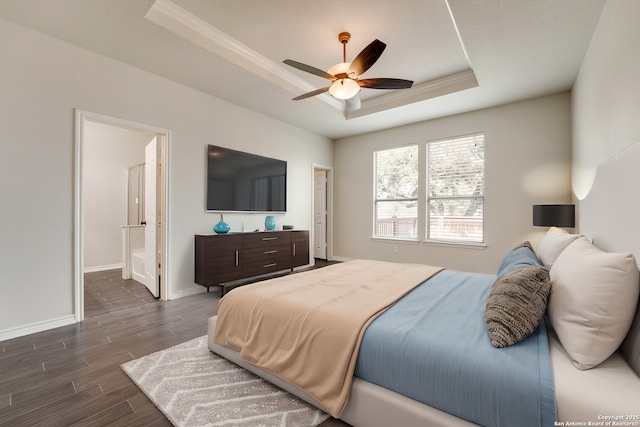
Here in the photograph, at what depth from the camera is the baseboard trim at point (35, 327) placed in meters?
2.47

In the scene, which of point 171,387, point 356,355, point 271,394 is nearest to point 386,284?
point 356,355

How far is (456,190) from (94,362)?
16.6 feet

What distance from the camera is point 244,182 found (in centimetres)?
453

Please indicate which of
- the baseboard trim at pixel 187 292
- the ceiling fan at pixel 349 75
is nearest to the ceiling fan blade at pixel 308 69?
the ceiling fan at pixel 349 75

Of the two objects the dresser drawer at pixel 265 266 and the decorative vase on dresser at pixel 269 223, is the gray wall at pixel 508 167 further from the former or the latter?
the decorative vase on dresser at pixel 269 223

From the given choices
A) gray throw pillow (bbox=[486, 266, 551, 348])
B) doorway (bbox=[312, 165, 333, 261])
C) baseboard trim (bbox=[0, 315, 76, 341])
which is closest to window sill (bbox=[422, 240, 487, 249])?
doorway (bbox=[312, 165, 333, 261])

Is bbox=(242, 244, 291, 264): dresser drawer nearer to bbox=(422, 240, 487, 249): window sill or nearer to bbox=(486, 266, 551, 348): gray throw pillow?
bbox=(422, 240, 487, 249): window sill

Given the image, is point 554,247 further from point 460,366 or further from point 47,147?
point 47,147

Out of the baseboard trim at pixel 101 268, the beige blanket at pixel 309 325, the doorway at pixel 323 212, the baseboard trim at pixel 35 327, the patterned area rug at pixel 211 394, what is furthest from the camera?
the doorway at pixel 323 212

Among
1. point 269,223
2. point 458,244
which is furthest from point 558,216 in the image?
point 269,223

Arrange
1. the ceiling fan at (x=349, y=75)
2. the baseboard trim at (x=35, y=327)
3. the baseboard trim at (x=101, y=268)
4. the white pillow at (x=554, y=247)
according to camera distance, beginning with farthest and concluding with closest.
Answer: the baseboard trim at (x=101, y=268)
the ceiling fan at (x=349, y=75)
the baseboard trim at (x=35, y=327)
the white pillow at (x=554, y=247)

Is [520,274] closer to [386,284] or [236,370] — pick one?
[386,284]

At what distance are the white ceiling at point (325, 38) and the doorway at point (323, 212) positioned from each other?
2555 millimetres

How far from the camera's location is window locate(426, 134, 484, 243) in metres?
4.61
